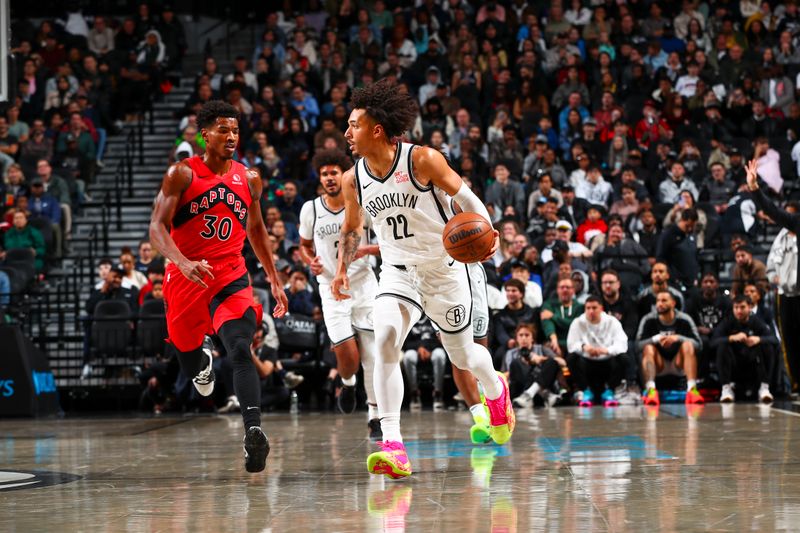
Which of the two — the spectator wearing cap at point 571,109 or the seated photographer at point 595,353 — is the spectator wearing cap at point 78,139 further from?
the seated photographer at point 595,353

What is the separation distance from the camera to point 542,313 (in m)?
14.2

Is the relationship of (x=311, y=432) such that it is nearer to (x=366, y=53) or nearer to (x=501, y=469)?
(x=501, y=469)

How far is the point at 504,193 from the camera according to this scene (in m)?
17.0

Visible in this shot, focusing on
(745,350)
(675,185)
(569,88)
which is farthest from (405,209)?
(569,88)

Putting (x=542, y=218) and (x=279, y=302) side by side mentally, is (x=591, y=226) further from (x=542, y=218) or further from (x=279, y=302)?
(x=279, y=302)

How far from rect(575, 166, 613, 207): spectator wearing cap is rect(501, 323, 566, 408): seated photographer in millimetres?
4239

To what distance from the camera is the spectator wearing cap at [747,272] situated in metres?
14.5

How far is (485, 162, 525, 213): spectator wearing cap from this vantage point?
55.7ft

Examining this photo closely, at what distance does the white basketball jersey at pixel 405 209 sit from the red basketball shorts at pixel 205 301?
3.26 feet

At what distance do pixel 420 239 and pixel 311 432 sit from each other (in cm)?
376

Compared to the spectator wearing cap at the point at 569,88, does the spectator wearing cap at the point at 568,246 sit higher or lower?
lower

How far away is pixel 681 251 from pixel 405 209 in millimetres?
9367

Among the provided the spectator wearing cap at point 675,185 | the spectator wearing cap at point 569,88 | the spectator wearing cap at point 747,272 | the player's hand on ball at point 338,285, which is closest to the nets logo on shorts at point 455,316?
the player's hand on ball at point 338,285

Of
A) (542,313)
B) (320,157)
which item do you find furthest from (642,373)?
(320,157)
